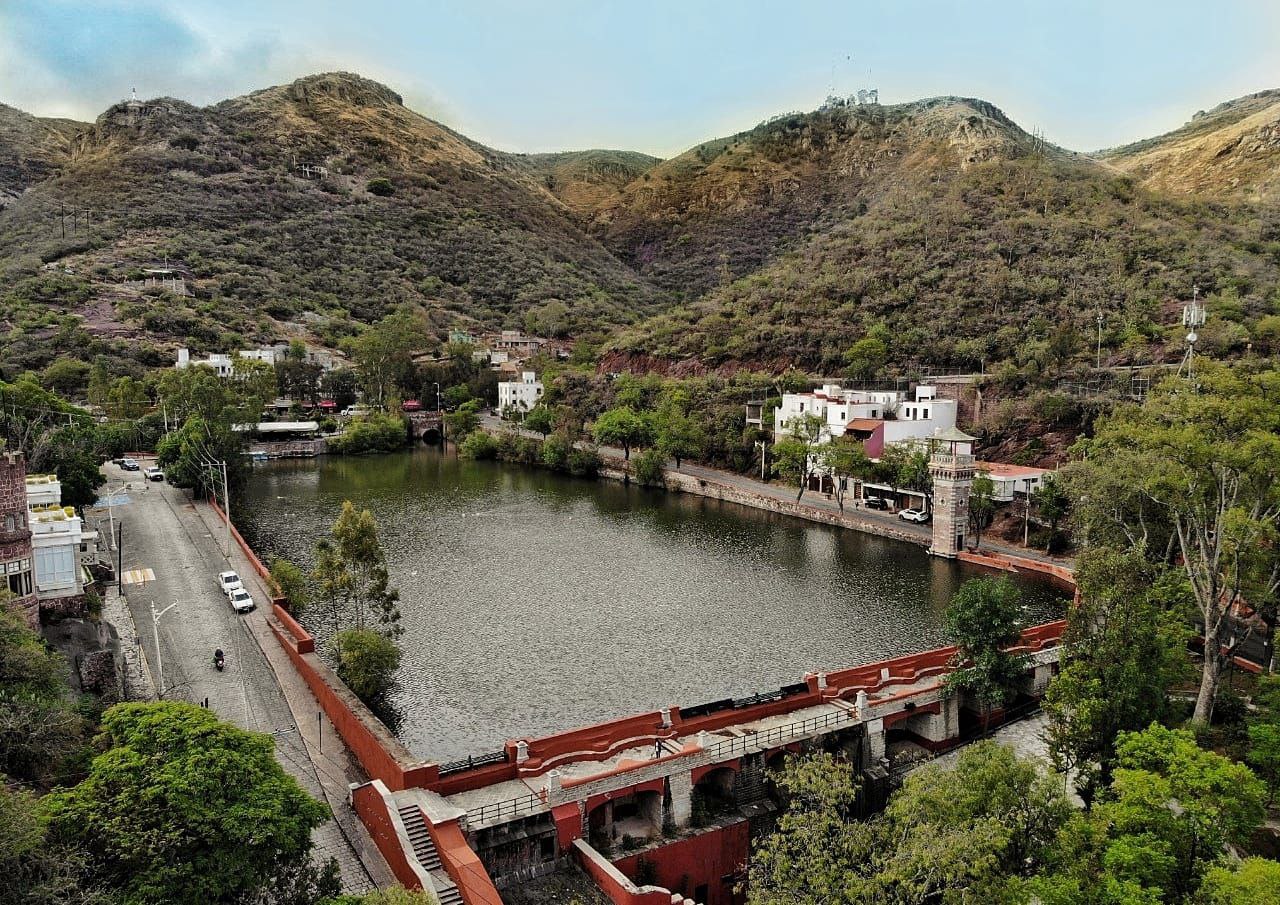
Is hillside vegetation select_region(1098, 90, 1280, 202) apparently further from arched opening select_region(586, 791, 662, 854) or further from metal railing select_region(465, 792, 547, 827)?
metal railing select_region(465, 792, 547, 827)

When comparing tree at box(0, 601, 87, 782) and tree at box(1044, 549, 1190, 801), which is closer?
tree at box(0, 601, 87, 782)

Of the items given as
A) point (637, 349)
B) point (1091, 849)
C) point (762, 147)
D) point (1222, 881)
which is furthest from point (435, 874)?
point (762, 147)

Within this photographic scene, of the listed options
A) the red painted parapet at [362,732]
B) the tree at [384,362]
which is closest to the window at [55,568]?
the red painted parapet at [362,732]

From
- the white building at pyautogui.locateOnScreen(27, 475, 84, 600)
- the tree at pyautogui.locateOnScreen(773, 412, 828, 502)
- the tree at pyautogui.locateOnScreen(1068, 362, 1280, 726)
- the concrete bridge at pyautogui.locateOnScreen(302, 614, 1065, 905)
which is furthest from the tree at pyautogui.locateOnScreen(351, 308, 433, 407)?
the tree at pyautogui.locateOnScreen(1068, 362, 1280, 726)

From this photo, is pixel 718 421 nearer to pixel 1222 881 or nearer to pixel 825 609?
pixel 825 609

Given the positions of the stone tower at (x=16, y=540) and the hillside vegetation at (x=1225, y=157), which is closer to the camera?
the stone tower at (x=16, y=540)

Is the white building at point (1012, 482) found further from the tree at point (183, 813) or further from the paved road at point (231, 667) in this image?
the tree at point (183, 813)
